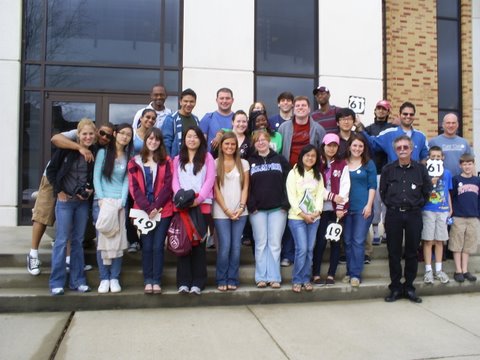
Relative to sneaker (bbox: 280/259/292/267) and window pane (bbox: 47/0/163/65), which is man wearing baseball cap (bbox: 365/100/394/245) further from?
window pane (bbox: 47/0/163/65)

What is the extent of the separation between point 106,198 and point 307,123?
2536 mm

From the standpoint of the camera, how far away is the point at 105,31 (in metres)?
7.99

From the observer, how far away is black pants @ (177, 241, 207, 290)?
14.9 ft

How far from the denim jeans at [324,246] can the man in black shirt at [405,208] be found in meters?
0.63

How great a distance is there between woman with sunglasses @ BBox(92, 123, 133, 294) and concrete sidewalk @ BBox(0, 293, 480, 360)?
0.43m

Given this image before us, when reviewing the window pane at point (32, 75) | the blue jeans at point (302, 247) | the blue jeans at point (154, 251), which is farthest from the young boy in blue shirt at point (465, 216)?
the window pane at point (32, 75)

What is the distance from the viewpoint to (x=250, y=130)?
5316 millimetres

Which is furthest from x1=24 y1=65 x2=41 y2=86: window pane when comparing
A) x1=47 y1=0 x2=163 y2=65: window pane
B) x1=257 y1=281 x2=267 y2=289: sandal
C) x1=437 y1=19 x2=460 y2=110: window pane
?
x1=437 y1=19 x2=460 y2=110: window pane

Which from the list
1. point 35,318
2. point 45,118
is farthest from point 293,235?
point 45,118

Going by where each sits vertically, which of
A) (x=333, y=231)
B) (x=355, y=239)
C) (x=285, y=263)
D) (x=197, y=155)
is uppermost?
(x=197, y=155)

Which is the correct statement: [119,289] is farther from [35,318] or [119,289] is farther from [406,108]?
[406,108]

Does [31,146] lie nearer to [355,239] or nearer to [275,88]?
[275,88]

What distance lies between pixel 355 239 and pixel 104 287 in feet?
9.54

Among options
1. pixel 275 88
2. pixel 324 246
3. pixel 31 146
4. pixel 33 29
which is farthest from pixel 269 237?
pixel 33 29
